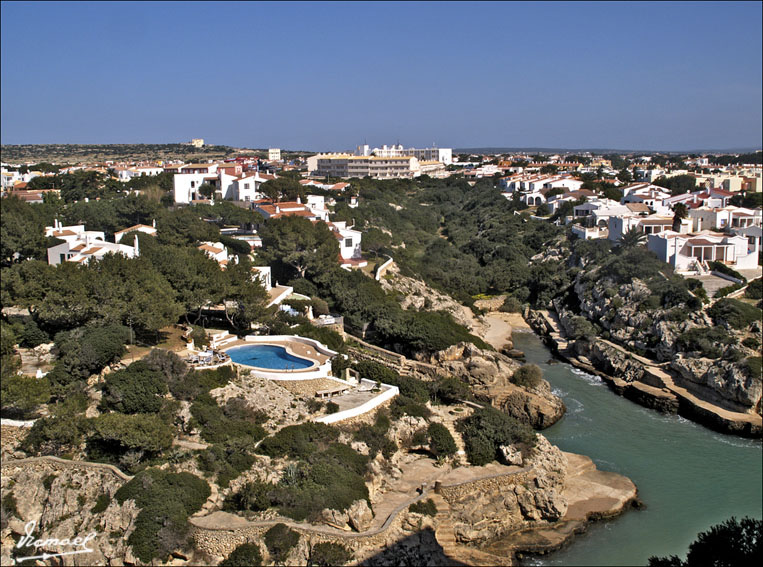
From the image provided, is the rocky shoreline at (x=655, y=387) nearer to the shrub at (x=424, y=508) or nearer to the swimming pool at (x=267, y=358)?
the shrub at (x=424, y=508)

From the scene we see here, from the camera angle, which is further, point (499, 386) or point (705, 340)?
point (705, 340)

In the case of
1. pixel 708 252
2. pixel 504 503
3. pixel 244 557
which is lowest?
pixel 504 503

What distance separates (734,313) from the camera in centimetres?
2109

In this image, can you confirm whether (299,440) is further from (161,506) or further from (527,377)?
(527,377)

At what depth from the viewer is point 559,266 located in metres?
31.5

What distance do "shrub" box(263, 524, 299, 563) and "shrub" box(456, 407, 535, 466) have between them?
4.65 metres

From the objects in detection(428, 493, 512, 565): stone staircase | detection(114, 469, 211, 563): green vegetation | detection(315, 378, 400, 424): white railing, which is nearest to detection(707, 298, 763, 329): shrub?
detection(315, 378, 400, 424): white railing

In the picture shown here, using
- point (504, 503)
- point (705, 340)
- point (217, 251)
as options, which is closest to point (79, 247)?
point (217, 251)

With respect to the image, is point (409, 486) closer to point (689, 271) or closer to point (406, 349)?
point (406, 349)

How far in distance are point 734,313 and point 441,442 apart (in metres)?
11.6

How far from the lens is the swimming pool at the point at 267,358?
1581 centimetres

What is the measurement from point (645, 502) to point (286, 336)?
8.81m

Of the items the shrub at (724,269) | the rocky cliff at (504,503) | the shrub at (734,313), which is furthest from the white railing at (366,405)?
the shrub at (724,269)

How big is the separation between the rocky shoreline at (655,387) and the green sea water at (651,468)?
381 millimetres
